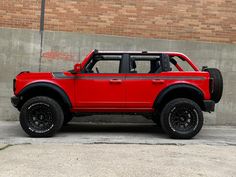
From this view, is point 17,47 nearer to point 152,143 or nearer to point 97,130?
point 97,130

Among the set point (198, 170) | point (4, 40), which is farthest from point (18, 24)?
point (198, 170)

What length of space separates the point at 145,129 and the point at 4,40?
4629 millimetres

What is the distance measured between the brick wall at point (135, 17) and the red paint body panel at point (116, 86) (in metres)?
2.82

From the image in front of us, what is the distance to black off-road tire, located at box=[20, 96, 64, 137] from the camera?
23.7 ft

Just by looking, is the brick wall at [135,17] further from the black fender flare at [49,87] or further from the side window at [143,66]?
the black fender flare at [49,87]

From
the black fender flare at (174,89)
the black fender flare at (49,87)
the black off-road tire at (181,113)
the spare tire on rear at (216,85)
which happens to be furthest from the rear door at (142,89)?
the black fender flare at (49,87)

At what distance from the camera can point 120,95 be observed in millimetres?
7445

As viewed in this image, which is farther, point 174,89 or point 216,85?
point 216,85

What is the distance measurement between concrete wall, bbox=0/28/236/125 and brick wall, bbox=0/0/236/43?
0.24 m

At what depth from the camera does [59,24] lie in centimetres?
982

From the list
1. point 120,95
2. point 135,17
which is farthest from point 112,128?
point 135,17

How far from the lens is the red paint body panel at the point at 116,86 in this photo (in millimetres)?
7379

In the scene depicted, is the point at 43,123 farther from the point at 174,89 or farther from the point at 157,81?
the point at 174,89

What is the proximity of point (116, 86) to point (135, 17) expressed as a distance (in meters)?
3.33
